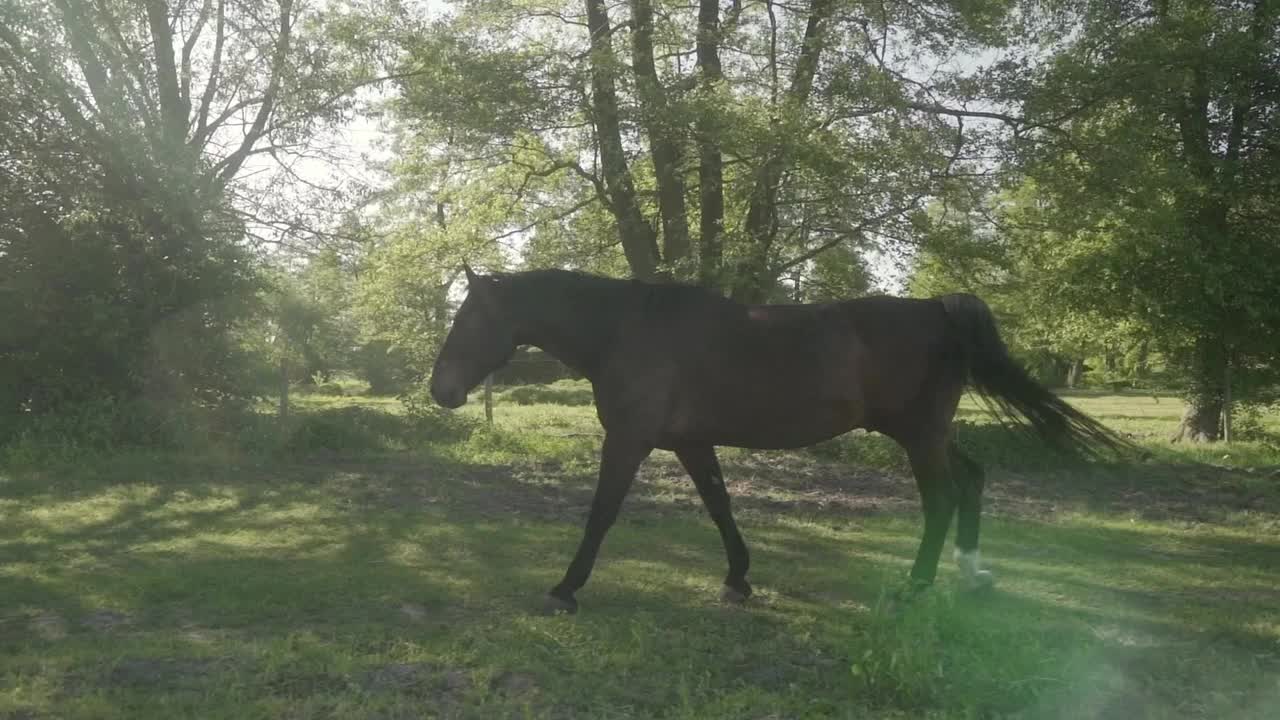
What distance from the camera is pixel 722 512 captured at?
18.6ft

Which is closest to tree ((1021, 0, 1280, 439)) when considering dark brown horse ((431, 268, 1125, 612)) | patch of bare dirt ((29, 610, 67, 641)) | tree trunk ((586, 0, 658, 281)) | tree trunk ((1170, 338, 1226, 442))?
tree trunk ((1170, 338, 1226, 442))

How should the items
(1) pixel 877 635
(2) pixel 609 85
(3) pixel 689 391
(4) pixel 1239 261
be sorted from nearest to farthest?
(1) pixel 877 635 → (3) pixel 689 391 → (2) pixel 609 85 → (4) pixel 1239 261

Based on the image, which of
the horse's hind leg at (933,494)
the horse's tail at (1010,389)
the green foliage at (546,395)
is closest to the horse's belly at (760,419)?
the horse's hind leg at (933,494)

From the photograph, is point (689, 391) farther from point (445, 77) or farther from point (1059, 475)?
point (445, 77)

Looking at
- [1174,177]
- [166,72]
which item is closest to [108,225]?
[166,72]

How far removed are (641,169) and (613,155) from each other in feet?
7.66

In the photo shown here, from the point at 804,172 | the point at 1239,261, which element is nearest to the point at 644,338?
the point at 804,172

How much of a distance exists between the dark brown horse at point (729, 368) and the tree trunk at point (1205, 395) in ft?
41.5

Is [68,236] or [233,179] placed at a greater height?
[233,179]

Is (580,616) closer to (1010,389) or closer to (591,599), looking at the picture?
(591,599)

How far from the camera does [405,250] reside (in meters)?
15.1

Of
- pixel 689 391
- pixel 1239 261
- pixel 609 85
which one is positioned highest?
pixel 609 85

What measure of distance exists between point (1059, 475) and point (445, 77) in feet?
32.3

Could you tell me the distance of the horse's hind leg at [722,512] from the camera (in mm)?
5566
